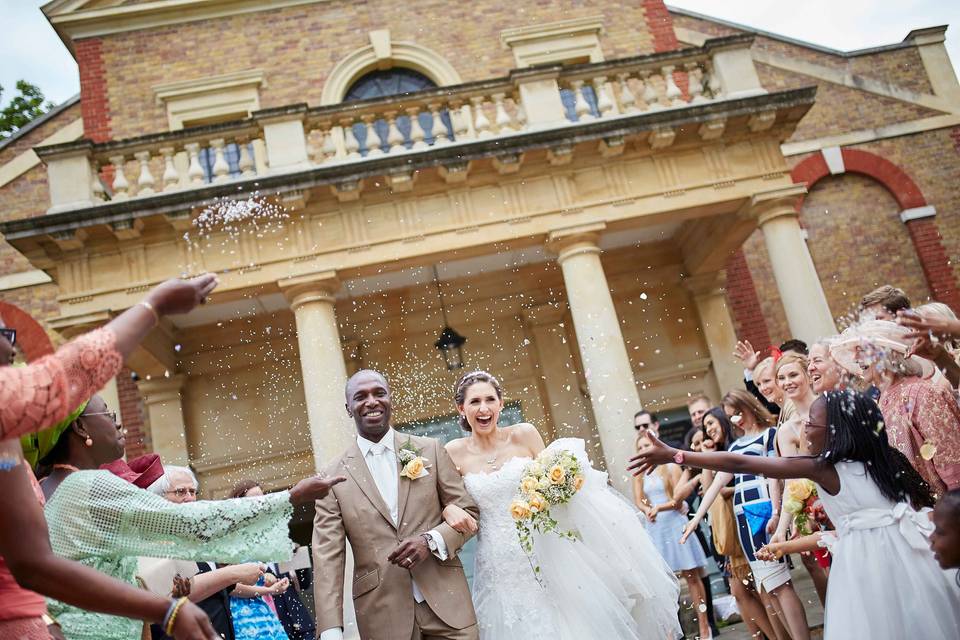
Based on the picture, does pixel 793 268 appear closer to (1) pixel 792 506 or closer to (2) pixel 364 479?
(1) pixel 792 506

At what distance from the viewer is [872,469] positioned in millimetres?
3984

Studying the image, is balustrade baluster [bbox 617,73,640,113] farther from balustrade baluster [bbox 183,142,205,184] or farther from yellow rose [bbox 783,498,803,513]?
yellow rose [bbox 783,498,803,513]

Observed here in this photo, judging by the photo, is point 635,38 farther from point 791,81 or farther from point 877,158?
point 877,158

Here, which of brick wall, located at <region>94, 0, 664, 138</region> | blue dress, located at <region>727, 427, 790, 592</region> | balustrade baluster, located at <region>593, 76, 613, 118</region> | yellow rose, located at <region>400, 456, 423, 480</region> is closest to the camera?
yellow rose, located at <region>400, 456, 423, 480</region>

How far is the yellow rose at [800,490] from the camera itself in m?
5.48

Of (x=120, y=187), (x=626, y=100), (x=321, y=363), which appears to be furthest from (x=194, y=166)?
(x=626, y=100)

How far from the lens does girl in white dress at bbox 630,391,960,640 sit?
144 inches

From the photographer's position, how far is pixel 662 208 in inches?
461

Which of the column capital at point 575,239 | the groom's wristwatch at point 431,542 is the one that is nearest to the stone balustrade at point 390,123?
the column capital at point 575,239

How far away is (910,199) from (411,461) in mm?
14364

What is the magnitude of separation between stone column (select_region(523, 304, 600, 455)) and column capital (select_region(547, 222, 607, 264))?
272cm

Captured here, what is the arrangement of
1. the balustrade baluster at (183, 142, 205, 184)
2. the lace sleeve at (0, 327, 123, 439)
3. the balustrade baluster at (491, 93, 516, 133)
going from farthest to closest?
1. the balustrade baluster at (491, 93, 516, 133)
2. the balustrade baluster at (183, 142, 205, 184)
3. the lace sleeve at (0, 327, 123, 439)

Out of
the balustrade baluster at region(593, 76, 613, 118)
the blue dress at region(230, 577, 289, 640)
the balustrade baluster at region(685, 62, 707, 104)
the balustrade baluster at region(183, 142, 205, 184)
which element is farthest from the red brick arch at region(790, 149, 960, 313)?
the blue dress at region(230, 577, 289, 640)

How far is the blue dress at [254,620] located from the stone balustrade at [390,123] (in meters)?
6.71
